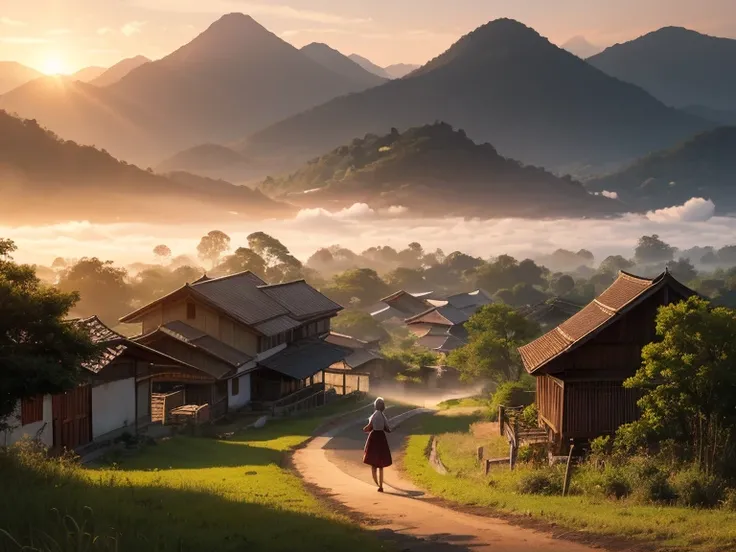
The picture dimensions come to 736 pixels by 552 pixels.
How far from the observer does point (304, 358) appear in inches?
1960

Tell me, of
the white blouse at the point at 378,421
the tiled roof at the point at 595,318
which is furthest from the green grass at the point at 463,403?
the white blouse at the point at 378,421

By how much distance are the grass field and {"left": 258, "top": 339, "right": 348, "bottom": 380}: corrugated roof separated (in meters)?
25.1

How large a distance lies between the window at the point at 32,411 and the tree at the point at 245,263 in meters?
107

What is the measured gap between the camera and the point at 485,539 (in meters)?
14.0

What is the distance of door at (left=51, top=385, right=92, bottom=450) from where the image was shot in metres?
25.0

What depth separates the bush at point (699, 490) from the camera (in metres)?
16.5

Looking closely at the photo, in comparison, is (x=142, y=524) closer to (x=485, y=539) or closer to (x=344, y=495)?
(x=485, y=539)

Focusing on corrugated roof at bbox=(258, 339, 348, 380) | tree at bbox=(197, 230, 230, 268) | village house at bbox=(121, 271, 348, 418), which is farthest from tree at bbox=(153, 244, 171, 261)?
village house at bbox=(121, 271, 348, 418)

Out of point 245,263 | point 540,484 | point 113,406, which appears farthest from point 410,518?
point 245,263

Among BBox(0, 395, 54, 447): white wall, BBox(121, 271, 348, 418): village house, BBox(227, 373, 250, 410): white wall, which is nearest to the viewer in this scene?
BBox(0, 395, 54, 447): white wall

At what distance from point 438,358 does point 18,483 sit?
6251cm

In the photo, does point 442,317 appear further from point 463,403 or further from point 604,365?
point 604,365

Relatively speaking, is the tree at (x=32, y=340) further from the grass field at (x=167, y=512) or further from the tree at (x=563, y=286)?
the tree at (x=563, y=286)

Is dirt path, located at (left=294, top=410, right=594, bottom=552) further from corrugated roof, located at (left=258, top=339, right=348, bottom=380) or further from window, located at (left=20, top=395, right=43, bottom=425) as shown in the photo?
corrugated roof, located at (left=258, top=339, right=348, bottom=380)
